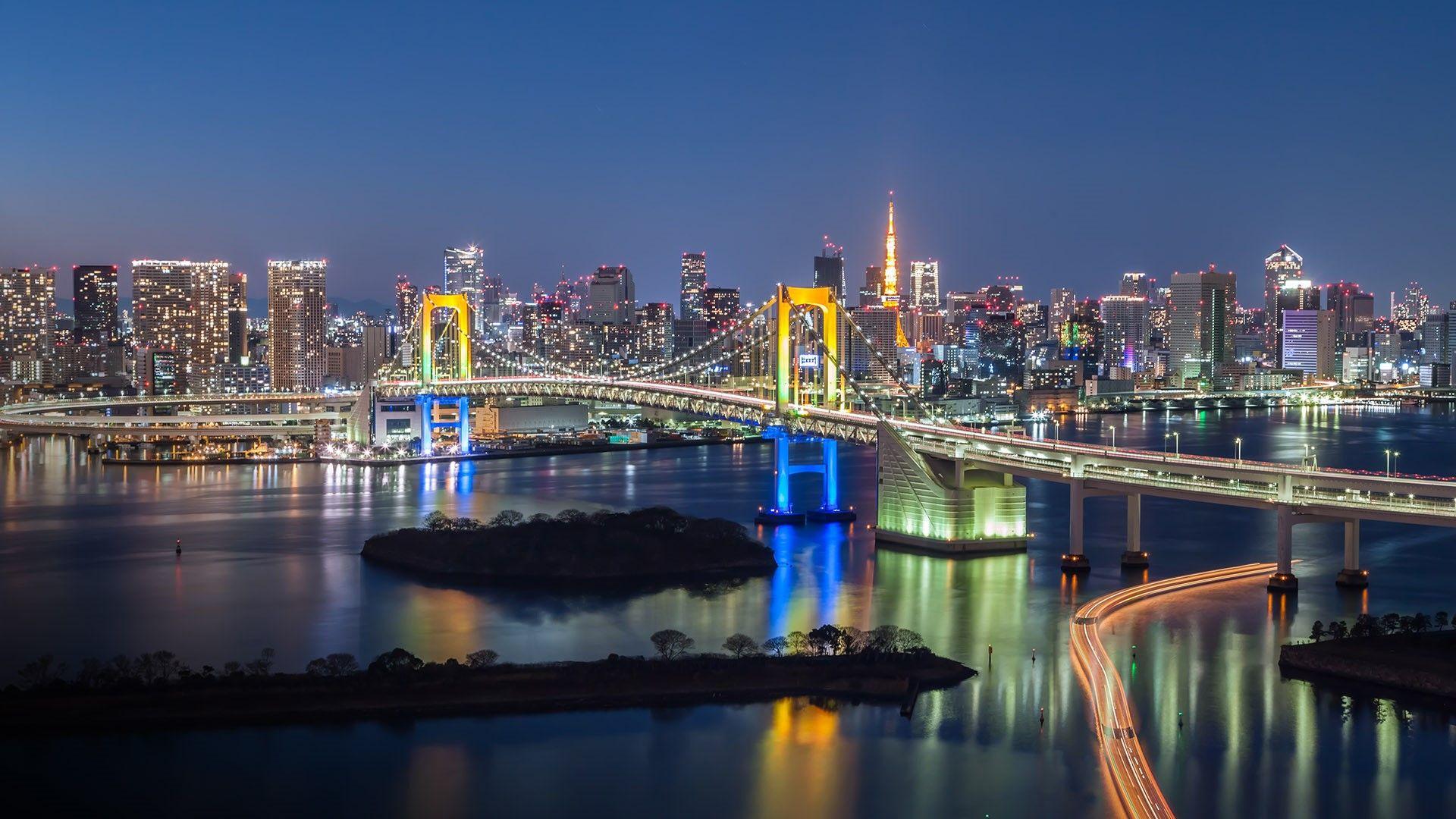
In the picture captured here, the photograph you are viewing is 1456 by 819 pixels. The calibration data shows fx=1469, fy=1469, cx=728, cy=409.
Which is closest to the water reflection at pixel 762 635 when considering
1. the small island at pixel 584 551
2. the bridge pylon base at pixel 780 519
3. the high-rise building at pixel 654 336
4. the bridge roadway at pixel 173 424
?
the bridge pylon base at pixel 780 519

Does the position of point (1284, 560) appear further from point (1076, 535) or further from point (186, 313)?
point (186, 313)

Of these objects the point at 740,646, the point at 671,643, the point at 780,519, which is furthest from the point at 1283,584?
the point at 780,519

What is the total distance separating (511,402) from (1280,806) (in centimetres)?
3009

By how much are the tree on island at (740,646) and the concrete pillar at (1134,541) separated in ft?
17.1

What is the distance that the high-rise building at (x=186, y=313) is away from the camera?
2323 inches

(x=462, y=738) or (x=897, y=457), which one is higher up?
(x=897, y=457)

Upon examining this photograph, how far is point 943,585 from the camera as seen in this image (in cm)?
1357

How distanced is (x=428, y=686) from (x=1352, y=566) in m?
8.33

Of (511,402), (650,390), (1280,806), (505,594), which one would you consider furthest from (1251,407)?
(1280,806)

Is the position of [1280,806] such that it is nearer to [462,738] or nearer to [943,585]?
[462,738]

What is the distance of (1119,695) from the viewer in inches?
379

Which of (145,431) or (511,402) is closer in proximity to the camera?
(145,431)

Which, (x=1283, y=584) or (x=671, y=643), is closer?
(x=671, y=643)

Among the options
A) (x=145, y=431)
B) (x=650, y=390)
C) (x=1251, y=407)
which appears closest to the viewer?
(x=650, y=390)
